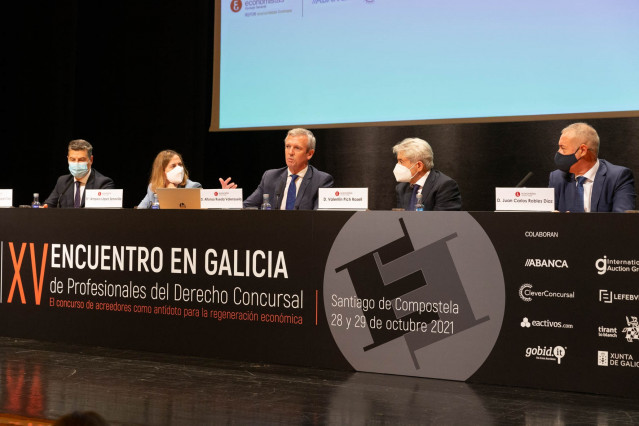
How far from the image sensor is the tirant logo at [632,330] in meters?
3.20

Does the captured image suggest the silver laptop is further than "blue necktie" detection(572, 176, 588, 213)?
No

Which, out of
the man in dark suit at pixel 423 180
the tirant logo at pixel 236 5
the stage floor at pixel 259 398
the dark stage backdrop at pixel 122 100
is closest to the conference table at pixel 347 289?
the stage floor at pixel 259 398

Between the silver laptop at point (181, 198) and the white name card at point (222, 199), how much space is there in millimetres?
51

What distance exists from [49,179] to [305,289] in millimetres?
4196

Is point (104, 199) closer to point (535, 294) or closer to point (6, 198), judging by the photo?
point (6, 198)

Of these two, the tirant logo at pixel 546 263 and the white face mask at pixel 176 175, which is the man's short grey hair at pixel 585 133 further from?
the white face mask at pixel 176 175

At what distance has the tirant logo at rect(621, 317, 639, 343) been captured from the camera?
10.5ft

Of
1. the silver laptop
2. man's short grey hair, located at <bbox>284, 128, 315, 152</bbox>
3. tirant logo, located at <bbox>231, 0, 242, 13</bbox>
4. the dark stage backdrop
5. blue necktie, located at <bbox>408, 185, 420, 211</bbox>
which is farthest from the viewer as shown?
the dark stage backdrop

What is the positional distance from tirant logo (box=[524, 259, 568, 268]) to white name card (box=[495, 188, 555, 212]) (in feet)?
0.81

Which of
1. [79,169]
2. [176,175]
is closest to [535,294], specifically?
[176,175]

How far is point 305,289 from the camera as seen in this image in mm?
3811

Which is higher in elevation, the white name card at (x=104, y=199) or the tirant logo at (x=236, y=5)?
the tirant logo at (x=236, y=5)

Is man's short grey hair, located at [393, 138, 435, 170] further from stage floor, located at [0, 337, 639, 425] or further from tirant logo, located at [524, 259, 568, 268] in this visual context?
stage floor, located at [0, 337, 639, 425]

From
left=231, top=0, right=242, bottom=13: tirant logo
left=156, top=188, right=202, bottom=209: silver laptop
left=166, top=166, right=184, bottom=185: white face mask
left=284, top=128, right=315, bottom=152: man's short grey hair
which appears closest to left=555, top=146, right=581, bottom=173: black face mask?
left=284, top=128, right=315, bottom=152: man's short grey hair
